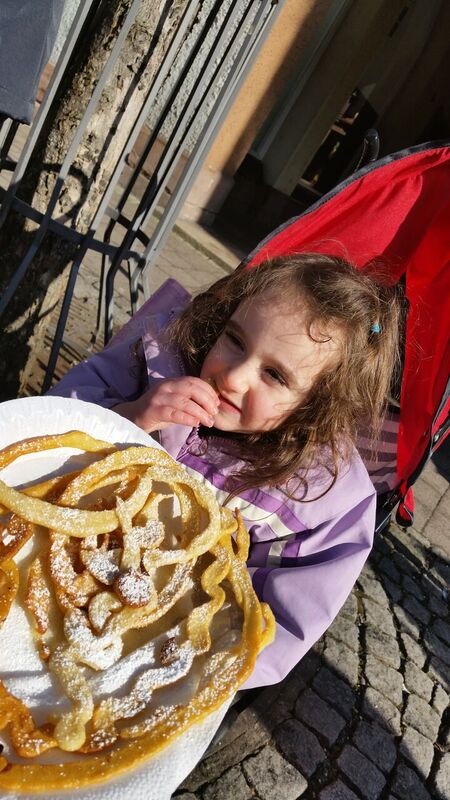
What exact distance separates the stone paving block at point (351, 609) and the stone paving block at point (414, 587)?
0.54 m

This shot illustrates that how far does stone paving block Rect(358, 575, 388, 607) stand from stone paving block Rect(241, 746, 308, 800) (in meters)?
1.33

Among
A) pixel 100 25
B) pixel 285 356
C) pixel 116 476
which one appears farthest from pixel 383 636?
pixel 100 25

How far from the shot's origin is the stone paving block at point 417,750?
8.89 ft

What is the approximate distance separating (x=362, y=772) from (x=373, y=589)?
3.96ft

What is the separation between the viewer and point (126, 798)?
0.97 meters

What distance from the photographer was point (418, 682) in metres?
3.18

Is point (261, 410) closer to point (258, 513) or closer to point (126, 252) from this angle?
point (258, 513)

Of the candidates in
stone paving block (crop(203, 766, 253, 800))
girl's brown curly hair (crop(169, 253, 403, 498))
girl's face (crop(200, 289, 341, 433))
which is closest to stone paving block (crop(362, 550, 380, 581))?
stone paving block (crop(203, 766, 253, 800))

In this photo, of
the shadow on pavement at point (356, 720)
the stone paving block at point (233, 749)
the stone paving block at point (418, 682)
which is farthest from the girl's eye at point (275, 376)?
the stone paving block at point (418, 682)

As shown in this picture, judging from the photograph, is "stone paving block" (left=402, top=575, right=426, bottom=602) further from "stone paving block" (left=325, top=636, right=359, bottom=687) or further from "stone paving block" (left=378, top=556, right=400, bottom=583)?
"stone paving block" (left=325, top=636, right=359, bottom=687)

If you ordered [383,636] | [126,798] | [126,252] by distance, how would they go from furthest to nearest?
[383,636], [126,252], [126,798]

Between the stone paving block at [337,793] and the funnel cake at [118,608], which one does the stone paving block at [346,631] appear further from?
the funnel cake at [118,608]

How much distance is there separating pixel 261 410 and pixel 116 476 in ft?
1.64

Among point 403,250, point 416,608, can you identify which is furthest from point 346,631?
point 403,250
